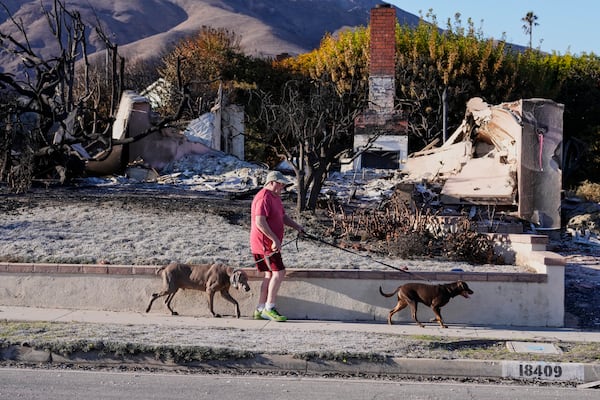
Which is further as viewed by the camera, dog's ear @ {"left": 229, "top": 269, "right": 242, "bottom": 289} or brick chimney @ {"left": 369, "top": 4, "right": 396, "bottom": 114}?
brick chimney @ {"left": 369, "top": 4, "right": 396, "bottom": 114}

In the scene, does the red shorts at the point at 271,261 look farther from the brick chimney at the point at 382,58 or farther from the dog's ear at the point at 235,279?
the brick chimney at the point at 382,58

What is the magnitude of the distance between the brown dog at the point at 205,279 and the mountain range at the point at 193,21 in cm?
8068

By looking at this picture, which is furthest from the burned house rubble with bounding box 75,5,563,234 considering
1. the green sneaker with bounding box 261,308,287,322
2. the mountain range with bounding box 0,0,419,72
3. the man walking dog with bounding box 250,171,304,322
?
the mountain range with bounding box 0,0,419,72

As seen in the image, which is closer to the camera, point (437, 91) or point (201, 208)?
point (201, 208)

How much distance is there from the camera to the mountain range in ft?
331

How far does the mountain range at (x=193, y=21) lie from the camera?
100812mm

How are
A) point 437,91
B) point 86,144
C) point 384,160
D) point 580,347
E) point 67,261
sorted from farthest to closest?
point 437,91 < point 384,160 < point 86,144 < point 67,261 < point 580,347

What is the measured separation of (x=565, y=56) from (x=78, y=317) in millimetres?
28416

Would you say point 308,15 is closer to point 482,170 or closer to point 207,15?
point 207,15

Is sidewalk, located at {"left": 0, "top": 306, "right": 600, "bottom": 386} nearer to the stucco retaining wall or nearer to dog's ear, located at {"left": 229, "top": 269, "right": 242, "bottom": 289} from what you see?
the stucco retaining wall

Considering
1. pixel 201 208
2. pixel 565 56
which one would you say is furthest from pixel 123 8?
pixel 201 208

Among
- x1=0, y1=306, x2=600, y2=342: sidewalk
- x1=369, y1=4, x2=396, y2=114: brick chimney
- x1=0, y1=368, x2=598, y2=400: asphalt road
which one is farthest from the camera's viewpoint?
x1=369, y1=4, x2=396, y2=114: brick chimney

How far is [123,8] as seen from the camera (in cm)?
12631

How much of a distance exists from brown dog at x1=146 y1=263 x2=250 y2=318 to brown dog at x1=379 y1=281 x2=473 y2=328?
199 centimetres
